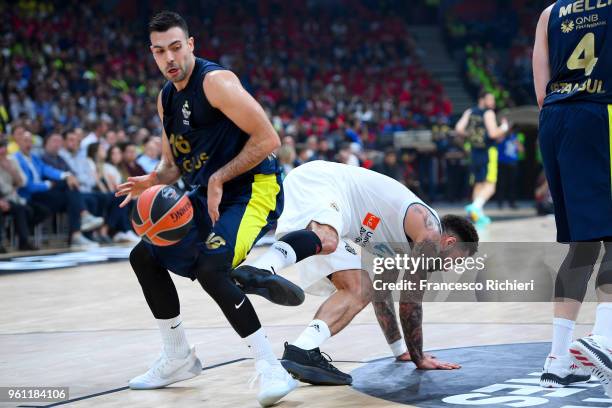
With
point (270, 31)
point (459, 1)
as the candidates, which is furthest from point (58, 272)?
point (459, 1)

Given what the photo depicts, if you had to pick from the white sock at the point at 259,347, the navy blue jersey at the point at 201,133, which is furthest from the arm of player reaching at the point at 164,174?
the white sock at the point at 259,347

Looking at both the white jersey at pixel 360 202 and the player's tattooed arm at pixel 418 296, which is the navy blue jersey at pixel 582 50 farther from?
the white jersey at pixel 360 202

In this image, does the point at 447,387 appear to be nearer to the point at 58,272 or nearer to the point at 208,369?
the point at 208,369

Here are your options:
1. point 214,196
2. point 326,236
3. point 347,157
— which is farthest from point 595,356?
point 347,157

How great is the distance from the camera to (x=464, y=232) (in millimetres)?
4645

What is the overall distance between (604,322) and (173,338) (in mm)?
1880

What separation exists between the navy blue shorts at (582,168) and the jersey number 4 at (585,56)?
16 cm

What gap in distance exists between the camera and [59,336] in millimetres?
5766

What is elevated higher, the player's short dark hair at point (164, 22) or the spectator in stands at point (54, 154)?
the player's short dark hair at point (164, 22)

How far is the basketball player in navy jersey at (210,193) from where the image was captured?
13.0 ft

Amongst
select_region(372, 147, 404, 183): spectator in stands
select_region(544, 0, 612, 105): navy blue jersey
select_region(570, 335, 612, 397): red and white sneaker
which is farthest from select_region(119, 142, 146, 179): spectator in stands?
select_region(570, 335, 612, 397): red and white sneaker

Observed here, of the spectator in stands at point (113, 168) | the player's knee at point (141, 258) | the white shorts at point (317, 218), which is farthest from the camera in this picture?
the spectator in stands at point (113, 168)

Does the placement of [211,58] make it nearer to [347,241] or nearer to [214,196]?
[347,241]

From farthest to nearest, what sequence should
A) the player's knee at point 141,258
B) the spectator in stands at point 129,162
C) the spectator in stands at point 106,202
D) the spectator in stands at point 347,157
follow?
1. the spectator in stands at point 347,157
2. the spectator in stands at point 129,162
3. the spectator in stands at point 106,202
4. the player's knee at point 141,258
